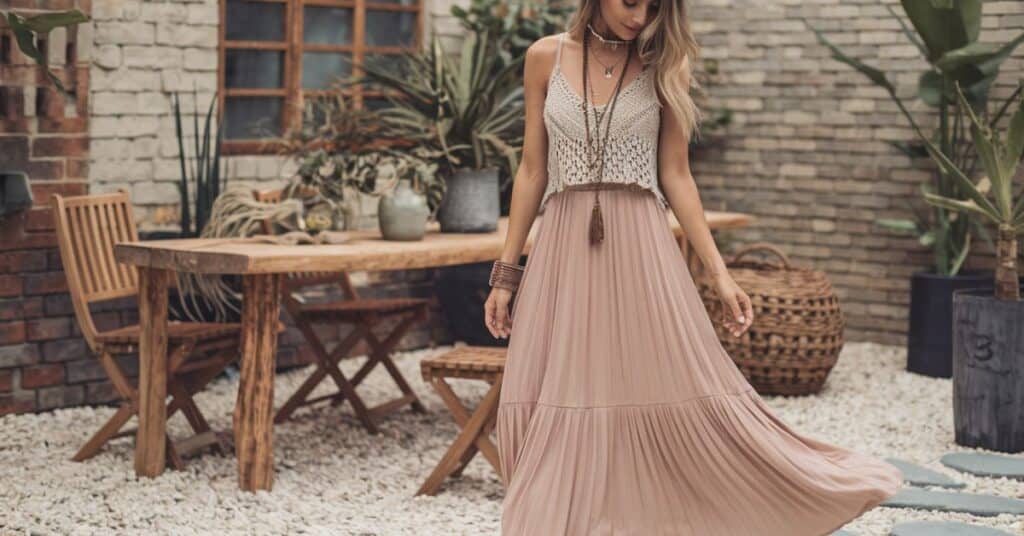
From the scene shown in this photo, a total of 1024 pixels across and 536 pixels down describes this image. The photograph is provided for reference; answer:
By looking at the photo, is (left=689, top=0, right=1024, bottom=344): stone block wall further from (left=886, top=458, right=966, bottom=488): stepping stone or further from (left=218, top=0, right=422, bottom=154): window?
(left=886, top=458, right=966, bottom=488): stepping stone

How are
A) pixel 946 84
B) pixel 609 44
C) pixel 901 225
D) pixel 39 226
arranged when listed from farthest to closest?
pixel 901 225
pixel 946 84
pixel 39 226
pixel 609 44

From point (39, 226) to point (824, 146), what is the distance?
4.54 metres

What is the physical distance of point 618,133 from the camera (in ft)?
12.0

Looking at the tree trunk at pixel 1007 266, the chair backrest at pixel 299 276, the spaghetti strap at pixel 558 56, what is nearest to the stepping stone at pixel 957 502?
the tree trunk at pixel 1007 266

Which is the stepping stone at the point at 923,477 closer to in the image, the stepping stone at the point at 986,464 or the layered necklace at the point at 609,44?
the stepping stone at the point at 986,464

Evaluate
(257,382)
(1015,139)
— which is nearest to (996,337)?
(1015,139)

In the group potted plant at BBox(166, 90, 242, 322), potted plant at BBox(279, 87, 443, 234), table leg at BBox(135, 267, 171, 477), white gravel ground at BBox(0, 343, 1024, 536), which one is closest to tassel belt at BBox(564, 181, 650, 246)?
white gravel ground at BBox(0, 343, 1024, 536)

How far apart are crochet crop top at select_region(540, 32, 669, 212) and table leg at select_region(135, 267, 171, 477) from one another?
6.47 feet

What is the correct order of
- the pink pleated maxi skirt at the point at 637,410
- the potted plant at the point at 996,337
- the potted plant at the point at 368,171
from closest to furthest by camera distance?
the pink pleated maxi skirt at the point at 637,410 < the potted plant at the point at 368,171 < the potted plant at the point at 996,337

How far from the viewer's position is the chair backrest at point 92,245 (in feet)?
17.4

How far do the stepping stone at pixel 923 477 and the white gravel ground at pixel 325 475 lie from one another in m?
0.09

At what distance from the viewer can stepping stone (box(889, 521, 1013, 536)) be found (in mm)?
4492

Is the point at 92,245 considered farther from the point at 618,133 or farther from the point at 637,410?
the point at 637,410

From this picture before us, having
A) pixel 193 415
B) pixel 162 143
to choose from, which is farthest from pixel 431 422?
pixel 162 143
